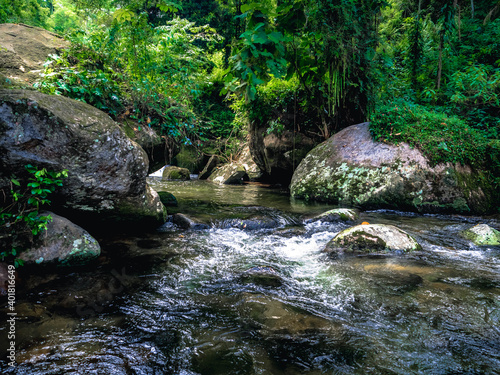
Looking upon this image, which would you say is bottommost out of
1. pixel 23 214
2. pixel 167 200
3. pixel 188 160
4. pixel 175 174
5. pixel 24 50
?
pixel 167 200

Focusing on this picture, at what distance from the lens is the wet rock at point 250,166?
1378 cm

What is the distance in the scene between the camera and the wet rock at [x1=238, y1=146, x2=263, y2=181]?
45.2ft

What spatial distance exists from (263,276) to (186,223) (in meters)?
2.63

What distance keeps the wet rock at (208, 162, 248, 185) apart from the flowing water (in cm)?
859

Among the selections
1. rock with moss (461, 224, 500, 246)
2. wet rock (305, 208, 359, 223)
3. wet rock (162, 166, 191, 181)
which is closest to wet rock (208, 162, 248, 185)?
wet rock (162, 166, 191, 181)

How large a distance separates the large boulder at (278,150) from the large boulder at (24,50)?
289 inches

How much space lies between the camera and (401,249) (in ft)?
13.7

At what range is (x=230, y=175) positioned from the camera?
13180 mm

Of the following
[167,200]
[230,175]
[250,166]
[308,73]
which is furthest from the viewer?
[250,166]

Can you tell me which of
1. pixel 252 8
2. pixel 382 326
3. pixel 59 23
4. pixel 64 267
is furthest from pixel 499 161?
pixel 59 23

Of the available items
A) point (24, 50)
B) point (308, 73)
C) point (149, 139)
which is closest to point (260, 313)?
point (308, 73)

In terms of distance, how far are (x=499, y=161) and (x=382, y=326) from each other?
23.3ft

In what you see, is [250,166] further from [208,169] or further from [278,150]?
[278,150]

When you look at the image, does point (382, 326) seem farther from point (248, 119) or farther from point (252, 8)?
point (248, 119)
